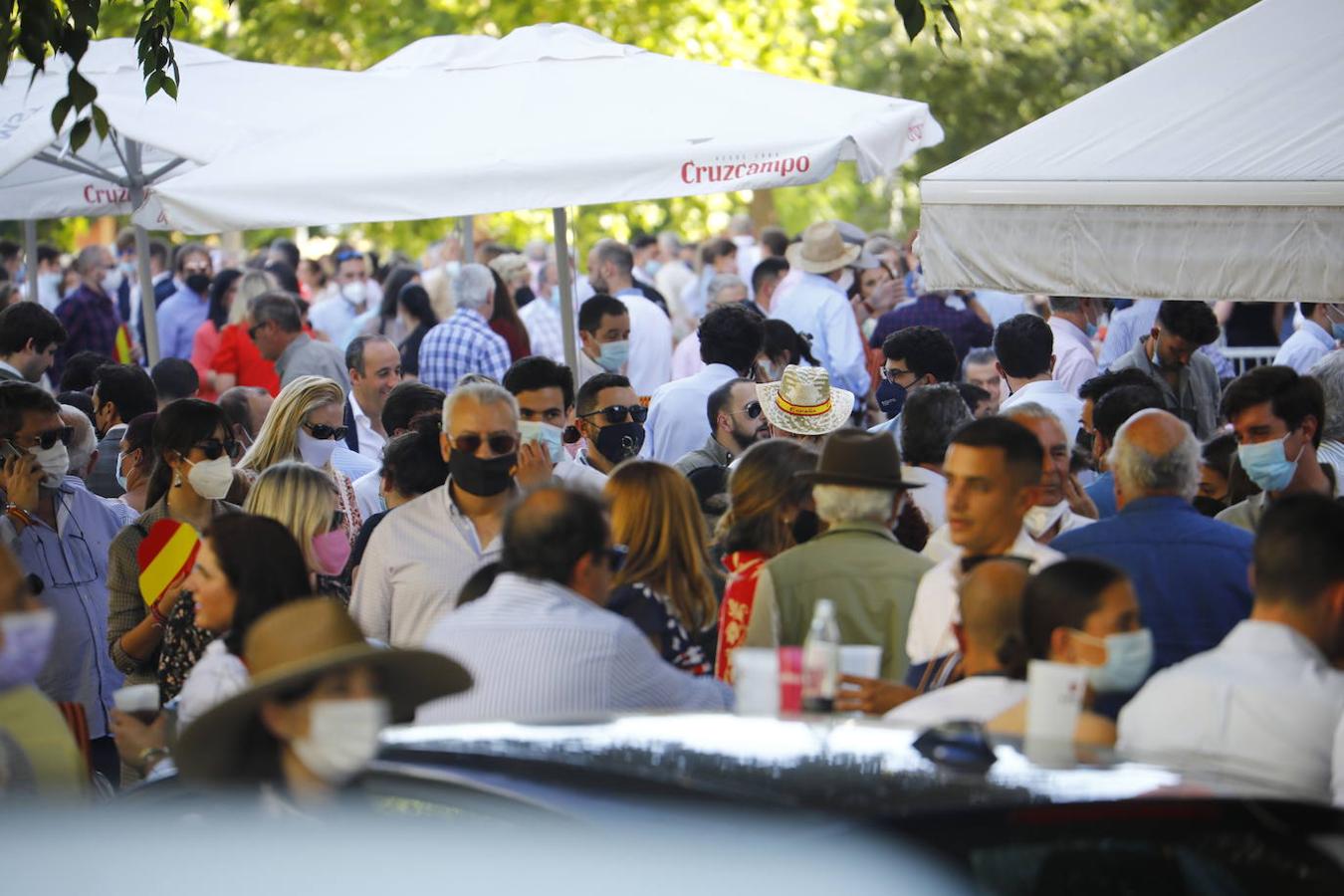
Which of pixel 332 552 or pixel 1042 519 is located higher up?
pixel 1042 519

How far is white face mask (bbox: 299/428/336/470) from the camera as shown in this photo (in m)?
8.23

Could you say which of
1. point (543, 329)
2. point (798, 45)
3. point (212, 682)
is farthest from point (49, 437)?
point (798, 45)

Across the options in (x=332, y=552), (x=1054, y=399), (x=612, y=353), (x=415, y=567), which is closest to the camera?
(x=415, y=567)

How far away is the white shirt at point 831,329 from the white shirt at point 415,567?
6.72 metres

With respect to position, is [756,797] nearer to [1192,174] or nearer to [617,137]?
[1192,174]

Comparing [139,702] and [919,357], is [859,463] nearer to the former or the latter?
[139,702]

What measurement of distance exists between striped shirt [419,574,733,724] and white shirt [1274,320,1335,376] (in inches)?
288

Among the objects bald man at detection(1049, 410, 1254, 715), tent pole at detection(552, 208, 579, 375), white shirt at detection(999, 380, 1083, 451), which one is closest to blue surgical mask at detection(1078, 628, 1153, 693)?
bald man at detection(1049, 410, 1254, 715)

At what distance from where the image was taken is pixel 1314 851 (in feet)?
10.5

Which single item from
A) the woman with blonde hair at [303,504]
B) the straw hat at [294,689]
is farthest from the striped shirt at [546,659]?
the woman with blonde hair at [303,504]

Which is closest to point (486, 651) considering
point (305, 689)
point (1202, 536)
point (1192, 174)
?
point (305, 689)

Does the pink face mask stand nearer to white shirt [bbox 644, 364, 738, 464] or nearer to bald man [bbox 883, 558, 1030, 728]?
bald man [bbox 883, 558, 1030, 728]

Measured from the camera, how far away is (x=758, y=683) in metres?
4.23

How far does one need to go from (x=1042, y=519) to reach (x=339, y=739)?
13.1 ft
